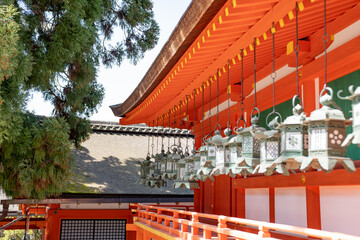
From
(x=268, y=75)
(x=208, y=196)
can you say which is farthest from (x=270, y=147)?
(x=208, y=196)

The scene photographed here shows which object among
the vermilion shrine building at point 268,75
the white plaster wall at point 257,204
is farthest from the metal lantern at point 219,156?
the white plaster wall at point 257,204

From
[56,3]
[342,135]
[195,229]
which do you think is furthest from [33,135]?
[342,135]

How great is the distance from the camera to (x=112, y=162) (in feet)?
52.8

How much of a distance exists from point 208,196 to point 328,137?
7512 mm

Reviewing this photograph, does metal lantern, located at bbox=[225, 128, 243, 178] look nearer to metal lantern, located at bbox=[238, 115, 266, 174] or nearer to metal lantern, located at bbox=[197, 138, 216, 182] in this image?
metal lantern, located at bbox=[238, 115, 266, 174]

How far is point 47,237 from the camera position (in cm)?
1388

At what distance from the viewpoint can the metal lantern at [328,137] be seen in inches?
131

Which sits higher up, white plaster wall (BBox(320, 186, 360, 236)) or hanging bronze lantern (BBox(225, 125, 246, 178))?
hanging bronze lantern (BBox(225, 125, 246, 178))

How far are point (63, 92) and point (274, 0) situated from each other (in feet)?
27.8

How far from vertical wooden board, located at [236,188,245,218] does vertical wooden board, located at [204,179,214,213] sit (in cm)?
176

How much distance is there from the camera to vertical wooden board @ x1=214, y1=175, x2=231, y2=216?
897 cm

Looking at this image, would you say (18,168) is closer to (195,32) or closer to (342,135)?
(195,32)

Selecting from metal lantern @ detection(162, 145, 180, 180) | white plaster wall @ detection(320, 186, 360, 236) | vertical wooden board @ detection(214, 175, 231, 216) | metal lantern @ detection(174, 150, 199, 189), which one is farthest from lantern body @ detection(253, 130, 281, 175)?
vertical wooden board @ detection(214, 175, 231, 216)

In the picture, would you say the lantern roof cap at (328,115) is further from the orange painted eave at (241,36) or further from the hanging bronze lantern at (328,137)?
the orange painted eave at (241,36)
